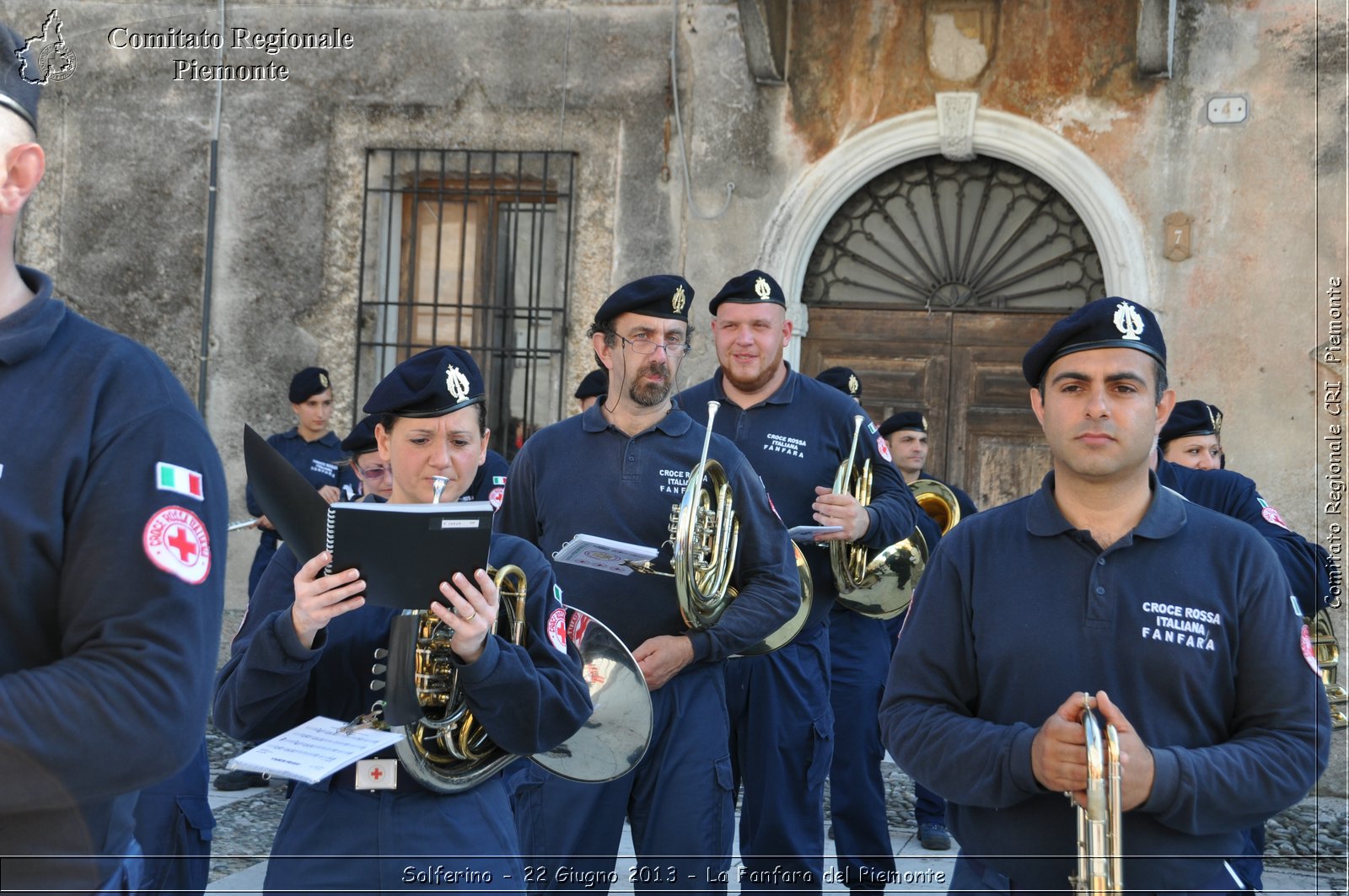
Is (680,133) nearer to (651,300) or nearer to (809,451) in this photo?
(809,451)

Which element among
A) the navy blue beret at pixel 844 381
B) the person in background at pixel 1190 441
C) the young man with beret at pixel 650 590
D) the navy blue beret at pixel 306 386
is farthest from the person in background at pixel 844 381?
the navy blue beret at pixel 306 386

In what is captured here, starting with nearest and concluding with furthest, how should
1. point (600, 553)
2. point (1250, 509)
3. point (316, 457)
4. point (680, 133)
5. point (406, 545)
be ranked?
point (406, 545)
point (600, 553)
point (1250, 509)
point (316, 457)
point (680, 133)

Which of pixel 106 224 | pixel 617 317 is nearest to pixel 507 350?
pixel 106 224

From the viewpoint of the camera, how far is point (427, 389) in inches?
129

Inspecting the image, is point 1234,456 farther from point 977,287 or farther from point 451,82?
point 451,82

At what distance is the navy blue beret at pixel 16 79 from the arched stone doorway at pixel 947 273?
8017mm

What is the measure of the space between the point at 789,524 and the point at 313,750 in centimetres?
302

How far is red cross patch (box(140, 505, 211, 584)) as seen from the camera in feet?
5.87

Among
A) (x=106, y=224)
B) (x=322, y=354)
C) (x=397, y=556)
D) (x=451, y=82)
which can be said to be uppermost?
(x=451, y=82)

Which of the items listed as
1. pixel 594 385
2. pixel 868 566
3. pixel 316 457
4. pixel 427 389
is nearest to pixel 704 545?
pixel 427 389

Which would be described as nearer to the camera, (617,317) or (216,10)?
(617,317)

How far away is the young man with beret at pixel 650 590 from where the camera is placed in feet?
14.1

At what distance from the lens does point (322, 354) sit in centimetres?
1051

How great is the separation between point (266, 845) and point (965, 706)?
4410 millimetres
